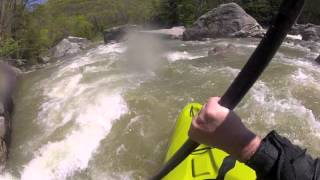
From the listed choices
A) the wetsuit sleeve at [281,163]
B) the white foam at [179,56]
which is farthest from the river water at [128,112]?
the wetsuit sleeve at [281,163]

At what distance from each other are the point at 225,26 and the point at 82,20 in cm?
1501

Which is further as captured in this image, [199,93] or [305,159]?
[199,93]

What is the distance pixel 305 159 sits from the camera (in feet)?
3.27

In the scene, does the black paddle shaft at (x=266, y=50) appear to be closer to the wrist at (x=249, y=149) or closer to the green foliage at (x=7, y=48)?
the wrist at (x=249, y=149)

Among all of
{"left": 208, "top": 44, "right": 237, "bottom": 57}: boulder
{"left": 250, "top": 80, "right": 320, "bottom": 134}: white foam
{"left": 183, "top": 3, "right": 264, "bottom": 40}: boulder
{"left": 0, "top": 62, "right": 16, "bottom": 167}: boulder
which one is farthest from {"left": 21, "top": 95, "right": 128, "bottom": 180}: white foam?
{"left": 183, "top": 3, "right": 264, "bottom": 40}: boulder

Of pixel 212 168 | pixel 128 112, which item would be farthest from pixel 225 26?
pixel 212 168

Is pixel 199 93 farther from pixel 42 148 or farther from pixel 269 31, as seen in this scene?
pixel 269 31

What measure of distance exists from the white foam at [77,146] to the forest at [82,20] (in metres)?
2.58

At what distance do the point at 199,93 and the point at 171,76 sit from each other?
1.18m

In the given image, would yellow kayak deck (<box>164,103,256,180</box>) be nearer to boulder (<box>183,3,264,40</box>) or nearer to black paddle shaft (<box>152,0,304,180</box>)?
black paddle shaft (<box>152,0,304,180</box>)

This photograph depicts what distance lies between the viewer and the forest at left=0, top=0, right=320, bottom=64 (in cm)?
1277

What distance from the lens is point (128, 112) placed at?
5582 millimetres

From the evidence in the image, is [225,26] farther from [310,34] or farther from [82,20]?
[82,20]

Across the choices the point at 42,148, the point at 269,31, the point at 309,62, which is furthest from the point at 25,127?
the point at 269,31
